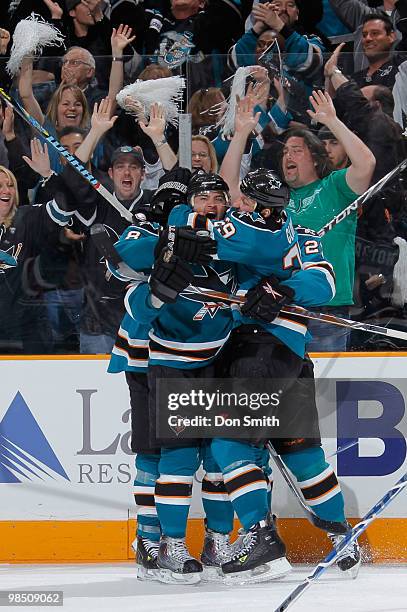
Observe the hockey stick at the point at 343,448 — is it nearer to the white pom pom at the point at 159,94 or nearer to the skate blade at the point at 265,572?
the skate blade at the point at 265,572

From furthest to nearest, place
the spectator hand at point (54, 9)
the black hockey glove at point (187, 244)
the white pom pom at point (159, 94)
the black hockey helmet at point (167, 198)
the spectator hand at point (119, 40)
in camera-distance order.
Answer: the spectator hand at point (54, 9) → the spectator hand at point (119, 40) → the white pom pom at point (159, 94) → the black hockey helmet at point (167, 198) → the black hockey glove at point (187, 244)

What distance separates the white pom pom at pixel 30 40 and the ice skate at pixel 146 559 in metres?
1.38

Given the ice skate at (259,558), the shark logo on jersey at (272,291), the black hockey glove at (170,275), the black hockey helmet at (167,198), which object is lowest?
the ice skate at (259,558)

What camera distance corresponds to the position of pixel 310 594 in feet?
9.22

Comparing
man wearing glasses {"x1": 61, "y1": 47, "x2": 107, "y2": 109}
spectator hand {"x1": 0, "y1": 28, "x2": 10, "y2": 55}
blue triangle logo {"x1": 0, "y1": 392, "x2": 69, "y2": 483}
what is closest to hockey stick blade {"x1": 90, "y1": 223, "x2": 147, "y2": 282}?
man wearing glasses {"x1": 61, "y1": 47, "x2": 107, "y2": 109}

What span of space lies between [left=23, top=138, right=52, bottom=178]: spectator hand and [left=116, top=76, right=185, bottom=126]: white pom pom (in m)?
0.27

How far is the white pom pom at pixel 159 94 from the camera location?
3205 millimetres

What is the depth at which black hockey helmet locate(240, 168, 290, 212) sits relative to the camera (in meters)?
2.93

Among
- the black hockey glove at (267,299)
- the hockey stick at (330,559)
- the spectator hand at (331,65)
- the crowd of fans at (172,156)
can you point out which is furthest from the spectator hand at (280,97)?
the hockey stick at (330,559)

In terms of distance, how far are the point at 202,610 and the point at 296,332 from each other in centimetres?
77

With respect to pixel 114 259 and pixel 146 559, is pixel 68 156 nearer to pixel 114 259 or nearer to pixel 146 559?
pixel 114 259

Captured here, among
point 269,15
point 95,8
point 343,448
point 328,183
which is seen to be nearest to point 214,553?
point 343,448

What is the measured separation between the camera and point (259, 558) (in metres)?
2.90

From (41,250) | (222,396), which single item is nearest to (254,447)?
(222,396)
